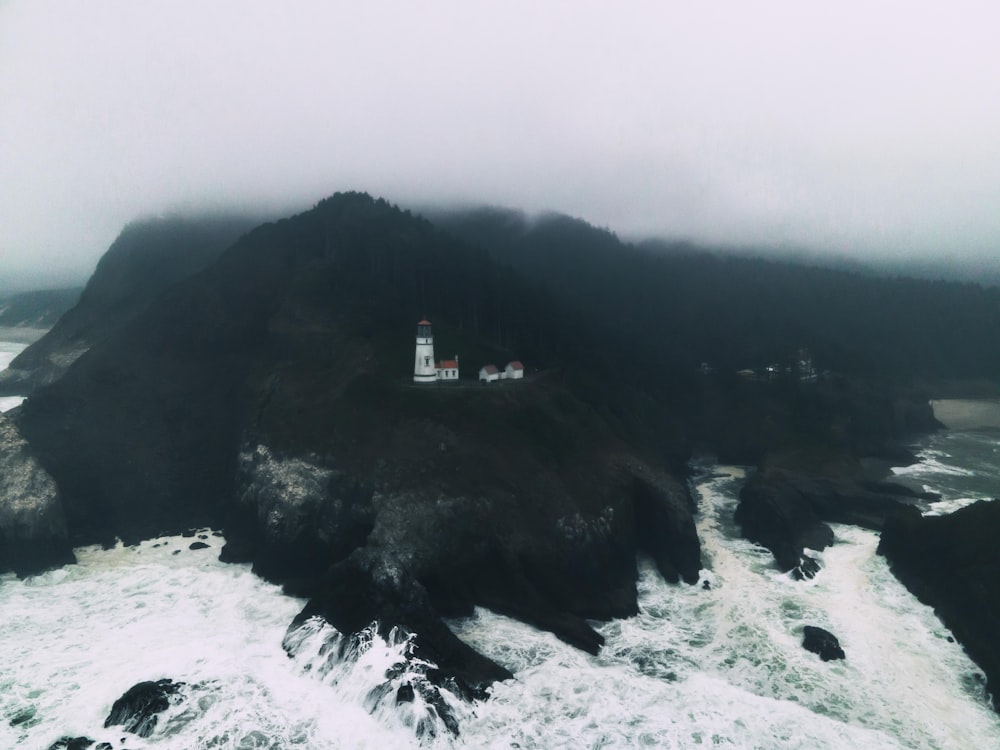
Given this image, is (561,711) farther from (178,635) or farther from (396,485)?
(178,635)

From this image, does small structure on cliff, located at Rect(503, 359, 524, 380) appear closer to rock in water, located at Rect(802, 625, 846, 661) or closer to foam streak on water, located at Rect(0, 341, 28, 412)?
rock in water, located at Rect(802, 625, 846, 661)

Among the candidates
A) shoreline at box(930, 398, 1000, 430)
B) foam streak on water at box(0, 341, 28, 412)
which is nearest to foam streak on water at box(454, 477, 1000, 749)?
foam streak on water at box(0, 341, 28, 412)

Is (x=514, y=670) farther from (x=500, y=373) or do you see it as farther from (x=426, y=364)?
(x=500, y=373)

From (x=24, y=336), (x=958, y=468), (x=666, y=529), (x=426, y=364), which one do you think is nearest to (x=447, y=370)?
(x=426, y=364)

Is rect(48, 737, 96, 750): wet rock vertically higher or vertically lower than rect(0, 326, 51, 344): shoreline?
lower

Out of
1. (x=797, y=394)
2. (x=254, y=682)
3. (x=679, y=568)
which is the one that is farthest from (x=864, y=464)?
(x=254, y=682)

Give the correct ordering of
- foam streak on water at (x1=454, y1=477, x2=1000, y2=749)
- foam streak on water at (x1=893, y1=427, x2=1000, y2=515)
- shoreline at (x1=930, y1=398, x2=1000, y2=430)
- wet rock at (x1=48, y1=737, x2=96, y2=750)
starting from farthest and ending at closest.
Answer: shoreline at (x1=930, y1=398, x2=1000, y2=430), foam streak on water at (x1=893, y1=427, x2=1000, y2=515), foam streak on water at (x1=454, y1=477, x2=1000, y2=749), wet rock at (x1=48, y1=737, x2=96, y2=750)
